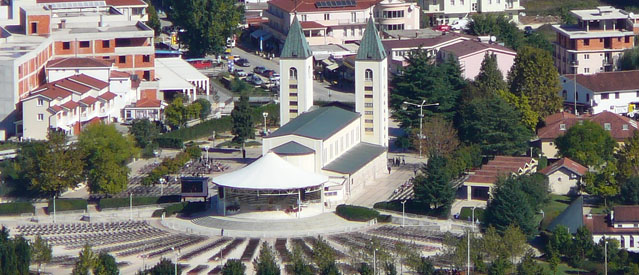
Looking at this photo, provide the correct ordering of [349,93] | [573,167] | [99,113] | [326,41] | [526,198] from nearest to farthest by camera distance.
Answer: [526,198] → [573,167] → [99,113] → [349,93] → [326,41]

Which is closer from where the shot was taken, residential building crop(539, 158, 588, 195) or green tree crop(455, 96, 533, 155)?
residential building crop(539, 158, 588, 195)

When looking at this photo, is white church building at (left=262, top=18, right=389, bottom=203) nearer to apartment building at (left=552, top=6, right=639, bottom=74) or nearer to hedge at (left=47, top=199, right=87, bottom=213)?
hedge at (left=47, top=199, right=87, bottom=213)

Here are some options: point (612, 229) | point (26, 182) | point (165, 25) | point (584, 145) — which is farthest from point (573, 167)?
point (165, 25)

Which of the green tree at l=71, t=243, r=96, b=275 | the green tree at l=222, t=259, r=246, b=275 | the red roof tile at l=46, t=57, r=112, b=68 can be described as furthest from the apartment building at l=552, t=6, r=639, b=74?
the green tree at l=71, t=243, r=96, b=275

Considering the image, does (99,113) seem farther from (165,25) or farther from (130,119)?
(165,25)

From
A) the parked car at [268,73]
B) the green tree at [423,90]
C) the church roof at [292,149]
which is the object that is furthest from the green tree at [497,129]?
the parked car at [268,73]

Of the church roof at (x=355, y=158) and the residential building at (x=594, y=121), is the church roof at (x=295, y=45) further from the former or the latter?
the residential building at (x=594, y=121)
